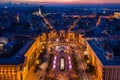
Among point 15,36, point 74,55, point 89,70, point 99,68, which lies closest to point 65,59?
point 74,55

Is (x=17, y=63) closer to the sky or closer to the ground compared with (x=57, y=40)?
closer to the sky

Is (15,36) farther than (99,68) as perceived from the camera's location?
Yes

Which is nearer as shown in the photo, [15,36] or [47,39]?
[15,36]

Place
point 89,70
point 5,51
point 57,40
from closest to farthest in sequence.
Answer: point 89,70, point 5,51, point 57,40

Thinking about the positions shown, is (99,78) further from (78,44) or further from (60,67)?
(78,44)

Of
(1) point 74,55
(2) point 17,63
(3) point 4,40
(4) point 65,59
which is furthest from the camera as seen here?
(3) point 4,40

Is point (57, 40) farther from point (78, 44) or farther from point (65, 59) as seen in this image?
point (65, 59)

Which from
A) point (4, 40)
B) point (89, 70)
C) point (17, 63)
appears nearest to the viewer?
point (17, 63)

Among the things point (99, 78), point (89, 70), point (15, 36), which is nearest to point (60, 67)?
point (89, 70)

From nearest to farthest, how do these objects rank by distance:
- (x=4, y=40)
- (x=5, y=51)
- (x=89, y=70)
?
(x=89, y=70)
(x=5, y=51)
(x=4, y=40)
